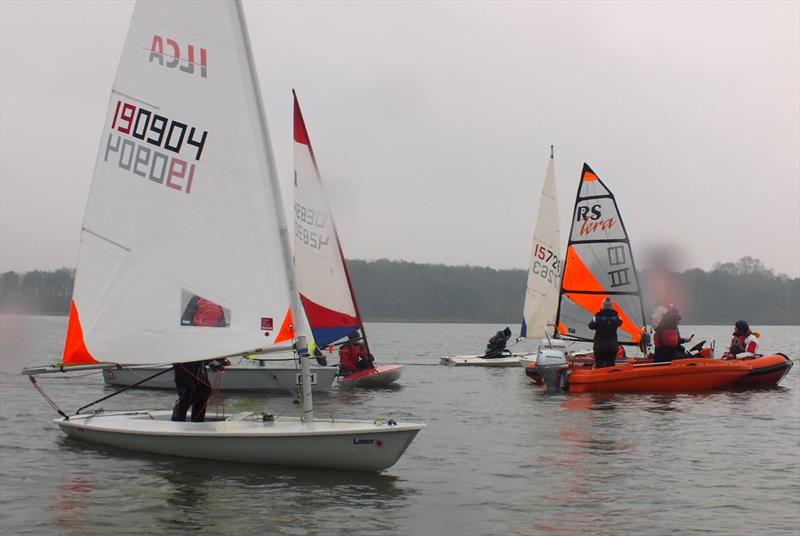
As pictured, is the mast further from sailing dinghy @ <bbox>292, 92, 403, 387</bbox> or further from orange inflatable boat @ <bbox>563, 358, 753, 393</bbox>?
orange inflatable boat @ <bbox>563, 358, 753, 393</bbox>

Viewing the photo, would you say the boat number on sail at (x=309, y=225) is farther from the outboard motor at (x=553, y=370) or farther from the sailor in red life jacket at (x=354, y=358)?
the outboard motor at (x=553, y=370)

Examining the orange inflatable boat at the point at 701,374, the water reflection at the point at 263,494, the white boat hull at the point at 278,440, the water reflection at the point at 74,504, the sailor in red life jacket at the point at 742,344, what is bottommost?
the water reflection at the point at 74,504

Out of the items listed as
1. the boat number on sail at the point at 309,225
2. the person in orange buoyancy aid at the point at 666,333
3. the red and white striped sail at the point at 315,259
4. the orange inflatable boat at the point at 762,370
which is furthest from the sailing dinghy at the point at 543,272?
the boat number on sail at the point at 309,225

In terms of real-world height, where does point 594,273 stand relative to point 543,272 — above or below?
below

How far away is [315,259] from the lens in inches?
888

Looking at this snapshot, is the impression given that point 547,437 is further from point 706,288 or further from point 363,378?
point 706,288

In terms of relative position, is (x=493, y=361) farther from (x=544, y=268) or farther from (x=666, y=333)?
(x=666, y=333)

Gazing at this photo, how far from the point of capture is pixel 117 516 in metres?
9.55

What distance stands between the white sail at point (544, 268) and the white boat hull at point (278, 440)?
22.4m

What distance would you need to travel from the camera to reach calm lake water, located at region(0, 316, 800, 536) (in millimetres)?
9352

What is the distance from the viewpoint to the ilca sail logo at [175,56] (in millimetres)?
11305

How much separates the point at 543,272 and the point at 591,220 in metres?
7.43

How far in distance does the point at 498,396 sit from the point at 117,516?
14.8 m

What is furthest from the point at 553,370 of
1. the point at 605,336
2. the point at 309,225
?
the point at 309,225
